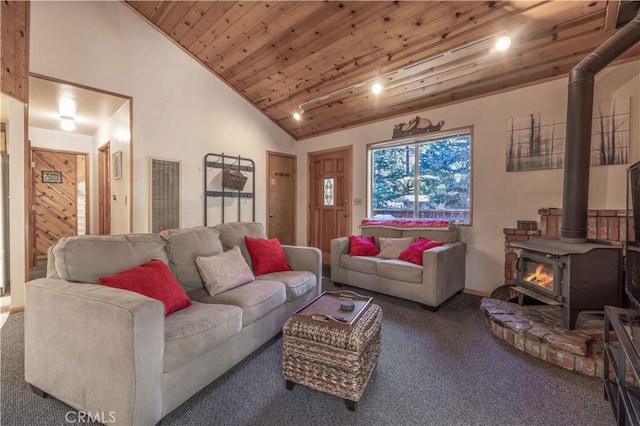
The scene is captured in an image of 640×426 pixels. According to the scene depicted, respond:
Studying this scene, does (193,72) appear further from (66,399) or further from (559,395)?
(559,395)

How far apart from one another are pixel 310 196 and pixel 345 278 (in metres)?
2.16

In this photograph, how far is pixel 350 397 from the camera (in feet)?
5.04

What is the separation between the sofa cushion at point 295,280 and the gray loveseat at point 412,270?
0.93m

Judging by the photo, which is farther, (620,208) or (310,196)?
(310,196)

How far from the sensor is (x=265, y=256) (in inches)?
108

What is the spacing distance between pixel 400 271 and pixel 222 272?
187 centimetres

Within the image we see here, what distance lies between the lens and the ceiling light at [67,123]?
4512 mm

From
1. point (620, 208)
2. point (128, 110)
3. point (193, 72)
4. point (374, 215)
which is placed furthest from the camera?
point (374, 215)

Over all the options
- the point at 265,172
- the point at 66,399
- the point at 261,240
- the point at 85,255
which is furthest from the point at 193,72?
the point at 66,399

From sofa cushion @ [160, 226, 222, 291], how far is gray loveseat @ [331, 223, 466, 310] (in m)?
1.81

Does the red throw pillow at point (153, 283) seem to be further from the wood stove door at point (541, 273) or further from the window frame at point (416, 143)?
the window frame at point (416, 143)

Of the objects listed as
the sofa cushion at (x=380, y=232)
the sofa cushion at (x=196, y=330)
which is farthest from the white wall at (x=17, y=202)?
the sofa cushion at (x=380, y=232)

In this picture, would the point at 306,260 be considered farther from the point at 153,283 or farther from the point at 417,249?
the point at 153,283

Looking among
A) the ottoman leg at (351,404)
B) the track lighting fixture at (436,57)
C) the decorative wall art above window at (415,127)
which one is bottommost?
the ottoman leg at (351,404)
